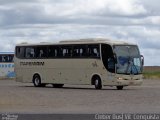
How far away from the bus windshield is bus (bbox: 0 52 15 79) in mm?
31564

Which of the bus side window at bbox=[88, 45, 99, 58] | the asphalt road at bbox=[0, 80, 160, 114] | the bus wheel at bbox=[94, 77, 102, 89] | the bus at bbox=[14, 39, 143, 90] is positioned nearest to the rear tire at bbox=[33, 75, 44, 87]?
the bus at bbox=[14, 39, 143, 90]

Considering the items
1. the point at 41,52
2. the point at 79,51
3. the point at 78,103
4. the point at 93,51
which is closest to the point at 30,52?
the point at 41,52

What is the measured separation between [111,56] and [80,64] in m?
2.68

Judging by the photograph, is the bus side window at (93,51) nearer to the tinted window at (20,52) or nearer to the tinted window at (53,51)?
the tinted window at (53,51)

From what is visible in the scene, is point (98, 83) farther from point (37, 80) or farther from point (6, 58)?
point (6, 58)

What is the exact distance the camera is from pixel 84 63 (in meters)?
41.2

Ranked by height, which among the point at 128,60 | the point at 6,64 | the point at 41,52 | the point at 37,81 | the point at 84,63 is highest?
the point at 41,52

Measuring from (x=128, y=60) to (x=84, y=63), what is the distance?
115 inches

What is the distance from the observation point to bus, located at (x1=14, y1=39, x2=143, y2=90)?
39.8 metres

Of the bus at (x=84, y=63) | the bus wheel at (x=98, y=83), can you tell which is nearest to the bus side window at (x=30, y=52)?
the bus at (x=84, y=63)

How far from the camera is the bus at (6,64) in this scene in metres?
70.5

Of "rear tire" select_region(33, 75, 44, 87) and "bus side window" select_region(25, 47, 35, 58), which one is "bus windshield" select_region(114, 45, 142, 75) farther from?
"bus side window" select_region(25, 47, 35, 58)

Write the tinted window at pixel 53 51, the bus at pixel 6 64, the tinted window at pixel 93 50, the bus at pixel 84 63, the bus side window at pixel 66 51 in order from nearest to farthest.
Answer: the bus at pixel 84 63, the tinted window at pixel 93 50, the bus side window at pixel 66 51, the tinted window at pixel 53 51, the bus at pixel 6 64

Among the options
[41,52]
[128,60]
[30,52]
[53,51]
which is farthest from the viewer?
[30,52]
